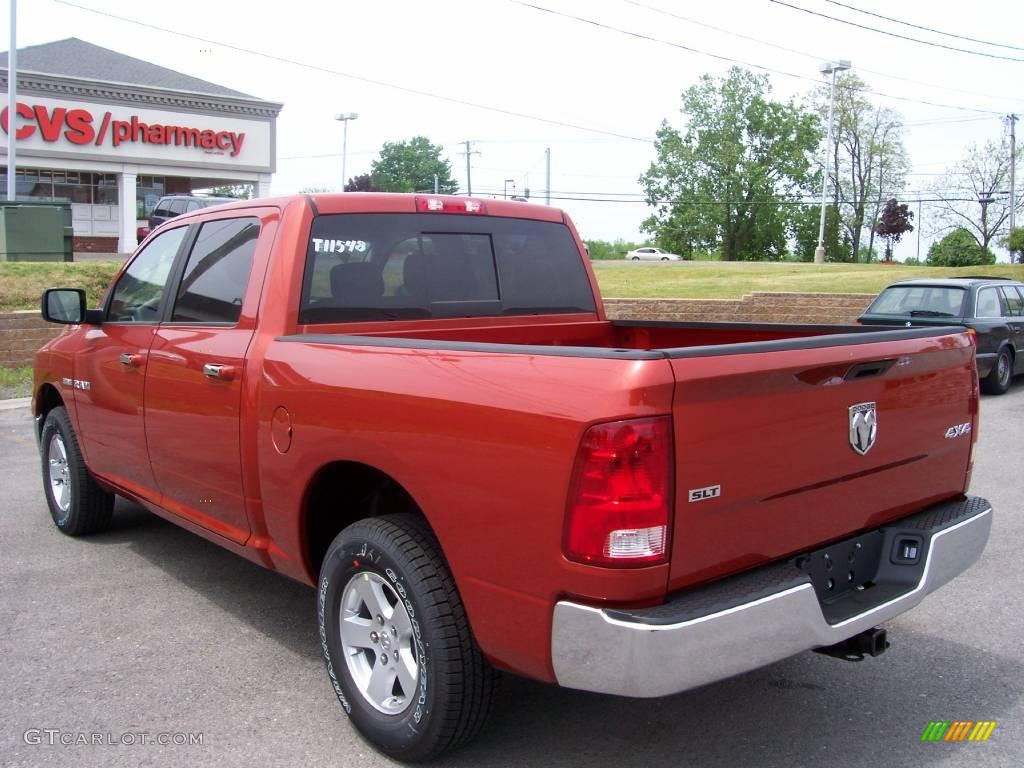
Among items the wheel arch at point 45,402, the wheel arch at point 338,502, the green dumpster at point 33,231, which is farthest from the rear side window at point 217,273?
the green dumpster at point 33,231

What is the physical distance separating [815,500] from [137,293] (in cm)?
372

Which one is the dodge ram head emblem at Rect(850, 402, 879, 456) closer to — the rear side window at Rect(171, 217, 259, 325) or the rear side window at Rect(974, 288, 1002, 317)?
the rear side window at Rect(171, 217, 259, 325)

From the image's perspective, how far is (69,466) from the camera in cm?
595

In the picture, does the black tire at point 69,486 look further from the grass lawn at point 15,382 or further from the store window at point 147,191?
the store window at point 147,191

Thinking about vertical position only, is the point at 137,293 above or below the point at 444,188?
below

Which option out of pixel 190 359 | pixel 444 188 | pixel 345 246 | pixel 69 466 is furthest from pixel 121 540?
pixel 444 188

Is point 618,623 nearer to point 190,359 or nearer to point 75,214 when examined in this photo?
point 190,359

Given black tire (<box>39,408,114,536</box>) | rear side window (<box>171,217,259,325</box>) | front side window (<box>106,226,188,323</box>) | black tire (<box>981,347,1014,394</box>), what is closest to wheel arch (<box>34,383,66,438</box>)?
black tire (<box>39,408,114,536</box>)

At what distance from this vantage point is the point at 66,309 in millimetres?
5508

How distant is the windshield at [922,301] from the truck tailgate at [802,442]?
1043 cm

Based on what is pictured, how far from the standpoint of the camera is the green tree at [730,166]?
2881 inches

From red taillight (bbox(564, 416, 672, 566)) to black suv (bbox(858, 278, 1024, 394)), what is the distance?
11.4m

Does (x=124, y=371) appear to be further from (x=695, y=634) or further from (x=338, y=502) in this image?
(x=695, y=634)

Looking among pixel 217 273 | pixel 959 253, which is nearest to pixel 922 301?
pixel 217 273
